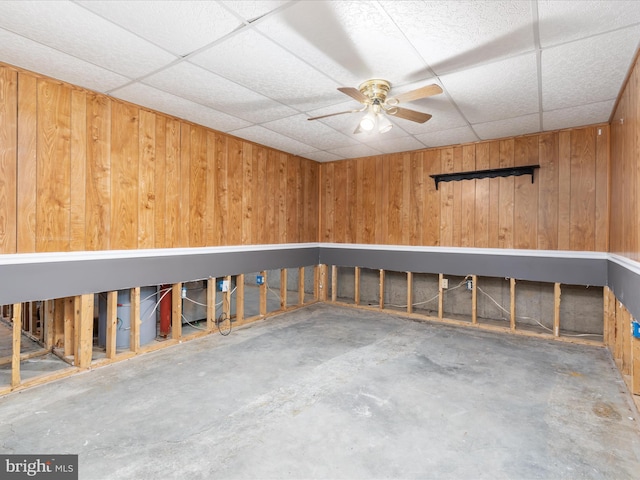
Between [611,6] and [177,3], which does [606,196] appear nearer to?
[611,6]

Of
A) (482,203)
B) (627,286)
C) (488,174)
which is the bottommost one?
(627,286)

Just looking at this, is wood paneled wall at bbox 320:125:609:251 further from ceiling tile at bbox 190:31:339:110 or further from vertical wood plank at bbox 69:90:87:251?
vertical wood plank at bbox 69:90:87:251

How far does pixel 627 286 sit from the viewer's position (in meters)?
2.62

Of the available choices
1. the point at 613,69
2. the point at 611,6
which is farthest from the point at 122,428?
the point at 613,69

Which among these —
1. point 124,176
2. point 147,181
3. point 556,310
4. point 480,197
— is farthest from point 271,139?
point 556,310

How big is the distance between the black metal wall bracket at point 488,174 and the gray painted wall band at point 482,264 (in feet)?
3.48

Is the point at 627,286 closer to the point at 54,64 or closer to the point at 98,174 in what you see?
the point at 98,174

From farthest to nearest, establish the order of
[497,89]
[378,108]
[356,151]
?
[356,151] → [497,89] → [378,108]

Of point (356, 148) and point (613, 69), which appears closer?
point (613, 69)

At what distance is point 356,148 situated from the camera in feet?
16.6

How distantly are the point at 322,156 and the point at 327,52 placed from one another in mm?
3233

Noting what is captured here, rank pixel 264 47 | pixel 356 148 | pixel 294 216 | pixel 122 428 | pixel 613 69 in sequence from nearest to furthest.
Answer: pixel 122 428 < pixel 264 47 < pixel 613 69 < pixel 356 148 < pixel 294 216

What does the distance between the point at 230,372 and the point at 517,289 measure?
12.8 ft

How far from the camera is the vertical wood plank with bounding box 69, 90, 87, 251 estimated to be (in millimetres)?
2973
